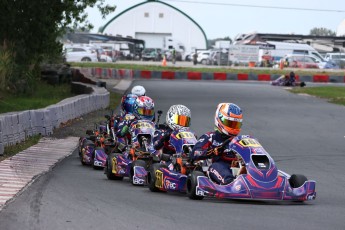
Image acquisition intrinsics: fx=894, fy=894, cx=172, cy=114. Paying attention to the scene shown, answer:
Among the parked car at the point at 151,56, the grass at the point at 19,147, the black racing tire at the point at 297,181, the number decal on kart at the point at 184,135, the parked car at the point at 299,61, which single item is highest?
the number decal on kart at the point at 184,135

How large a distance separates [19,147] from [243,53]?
45.8 m

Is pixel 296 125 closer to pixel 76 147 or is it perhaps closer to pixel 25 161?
pixel 76 147

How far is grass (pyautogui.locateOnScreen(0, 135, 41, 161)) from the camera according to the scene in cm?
1196

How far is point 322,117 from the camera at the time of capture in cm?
2192

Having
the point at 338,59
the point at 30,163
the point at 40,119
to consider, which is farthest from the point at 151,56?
the point at 30,163

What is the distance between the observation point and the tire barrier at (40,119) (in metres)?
12.5

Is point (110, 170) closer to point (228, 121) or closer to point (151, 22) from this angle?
point (228, 121)

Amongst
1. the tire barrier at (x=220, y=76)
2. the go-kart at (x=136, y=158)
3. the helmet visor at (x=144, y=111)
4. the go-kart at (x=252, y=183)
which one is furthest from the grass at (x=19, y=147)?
the tire barrier at (x=220, y=76)

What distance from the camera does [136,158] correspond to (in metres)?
10.7

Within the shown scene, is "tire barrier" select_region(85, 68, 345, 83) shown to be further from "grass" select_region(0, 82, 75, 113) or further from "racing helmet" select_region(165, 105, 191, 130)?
"racing helmet" select_region(165, 105, 191, 130)

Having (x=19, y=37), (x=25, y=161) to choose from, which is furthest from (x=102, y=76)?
(x=25, y=161)

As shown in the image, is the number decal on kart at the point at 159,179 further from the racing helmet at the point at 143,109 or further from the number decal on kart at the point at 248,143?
the racing helmet at the point at 143,109

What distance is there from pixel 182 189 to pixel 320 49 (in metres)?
69.0

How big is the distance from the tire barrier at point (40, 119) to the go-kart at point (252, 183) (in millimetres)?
4012
